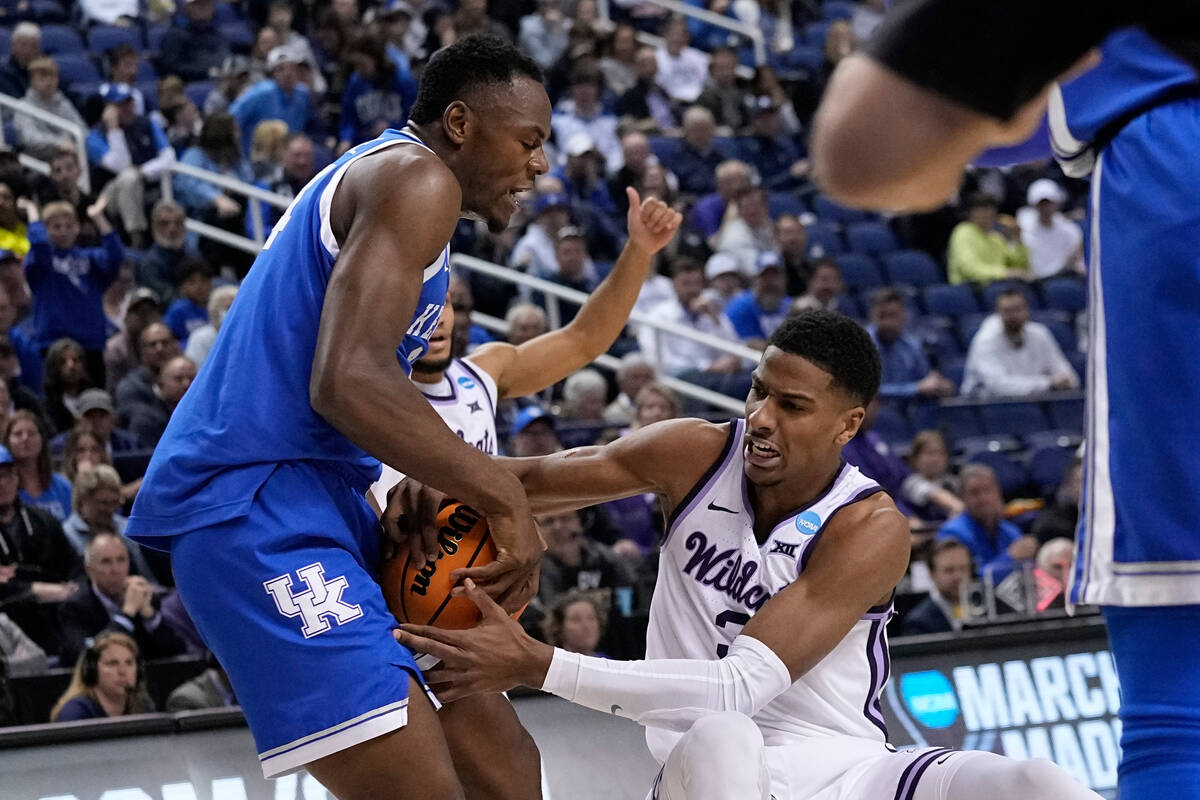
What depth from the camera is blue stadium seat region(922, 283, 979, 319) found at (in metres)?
11.9

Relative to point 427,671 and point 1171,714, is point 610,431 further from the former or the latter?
point 1171,714

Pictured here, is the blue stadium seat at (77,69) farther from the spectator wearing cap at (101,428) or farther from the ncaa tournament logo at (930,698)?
the ncaa tournament logo at (930,698)

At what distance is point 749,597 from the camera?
140 inches

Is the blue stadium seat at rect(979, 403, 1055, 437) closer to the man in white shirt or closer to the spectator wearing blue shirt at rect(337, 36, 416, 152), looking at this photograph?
the man in white shirt

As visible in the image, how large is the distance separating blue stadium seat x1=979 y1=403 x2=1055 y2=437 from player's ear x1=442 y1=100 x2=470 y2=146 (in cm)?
808

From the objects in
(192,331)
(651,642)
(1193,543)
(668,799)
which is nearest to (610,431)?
(192,331)

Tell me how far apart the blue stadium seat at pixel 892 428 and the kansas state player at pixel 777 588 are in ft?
20.7

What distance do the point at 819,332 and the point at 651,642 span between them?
0.84m

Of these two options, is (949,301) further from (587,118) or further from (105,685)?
(105,685)

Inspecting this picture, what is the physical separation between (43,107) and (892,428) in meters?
6.03

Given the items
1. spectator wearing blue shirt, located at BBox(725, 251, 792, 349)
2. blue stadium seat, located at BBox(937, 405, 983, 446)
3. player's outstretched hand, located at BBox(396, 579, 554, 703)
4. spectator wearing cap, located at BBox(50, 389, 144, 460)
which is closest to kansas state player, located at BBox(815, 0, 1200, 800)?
player's outstretched hand, located at BBox(396, 579, 554, 703)

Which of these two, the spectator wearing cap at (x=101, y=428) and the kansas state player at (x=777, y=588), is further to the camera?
the spectator wearing cap at (x=101, y=428)

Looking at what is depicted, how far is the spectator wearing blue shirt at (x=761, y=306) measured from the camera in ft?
34.8

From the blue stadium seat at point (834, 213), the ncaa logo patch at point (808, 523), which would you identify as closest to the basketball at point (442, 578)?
the ncaa logo patch at point (808, 523)
